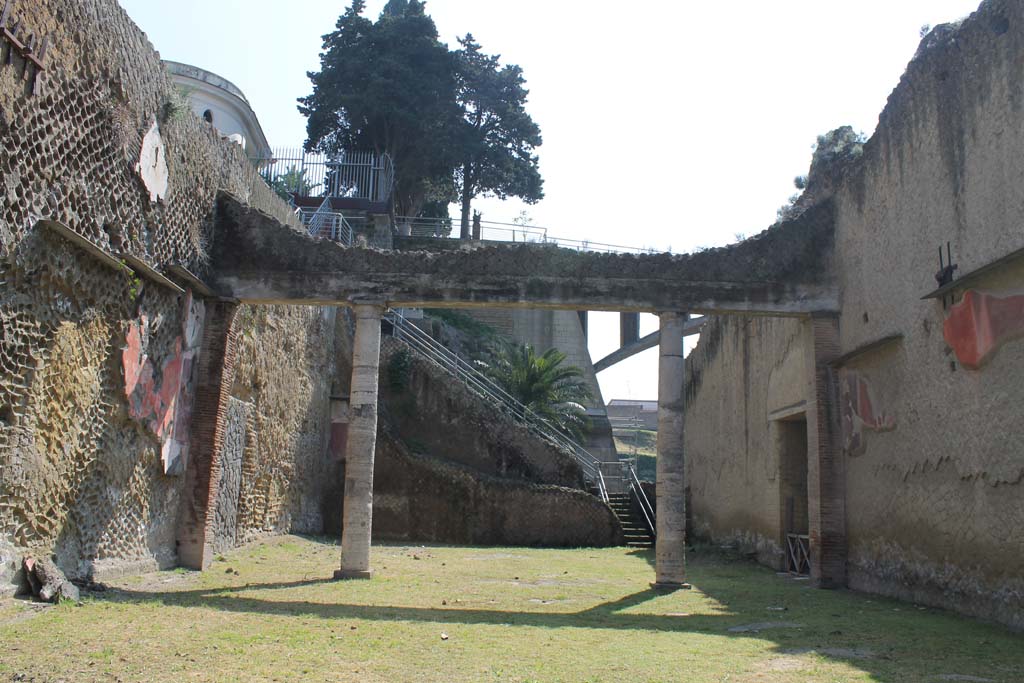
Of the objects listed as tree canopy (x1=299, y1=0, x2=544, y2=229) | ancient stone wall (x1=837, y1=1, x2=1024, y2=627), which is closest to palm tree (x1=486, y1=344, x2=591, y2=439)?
tree canopy (x1=299, y1=0, x2=544, y2=229)

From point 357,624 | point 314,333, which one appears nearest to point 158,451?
point 357,624

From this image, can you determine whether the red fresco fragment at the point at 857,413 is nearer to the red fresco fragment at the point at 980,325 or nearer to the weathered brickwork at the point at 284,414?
the red fresco fragment at the point at 980,325

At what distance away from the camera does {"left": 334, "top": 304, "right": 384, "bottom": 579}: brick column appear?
1124 cm

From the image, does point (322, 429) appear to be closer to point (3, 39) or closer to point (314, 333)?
point (314, 333)

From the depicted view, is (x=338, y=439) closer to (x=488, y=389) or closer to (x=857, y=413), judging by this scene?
(x=488, y=389)

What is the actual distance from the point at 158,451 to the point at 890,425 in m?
8.84

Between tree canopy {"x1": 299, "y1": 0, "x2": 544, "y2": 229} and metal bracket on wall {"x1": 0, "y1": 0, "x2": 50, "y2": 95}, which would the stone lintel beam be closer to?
metal bracket on wall {"x1": 0, "y1": 0, "x2": 50, "y2": 95}

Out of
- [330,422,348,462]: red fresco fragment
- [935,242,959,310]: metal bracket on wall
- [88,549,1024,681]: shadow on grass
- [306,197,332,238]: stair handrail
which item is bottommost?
[88,549,1024,681]: shadow on grass

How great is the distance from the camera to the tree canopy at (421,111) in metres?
32.0

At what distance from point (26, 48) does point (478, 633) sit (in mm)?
6091

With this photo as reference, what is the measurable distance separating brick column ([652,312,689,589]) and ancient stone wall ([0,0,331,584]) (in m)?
6.22

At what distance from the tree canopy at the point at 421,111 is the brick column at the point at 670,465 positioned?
2116 cm

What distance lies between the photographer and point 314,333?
17.8 meters

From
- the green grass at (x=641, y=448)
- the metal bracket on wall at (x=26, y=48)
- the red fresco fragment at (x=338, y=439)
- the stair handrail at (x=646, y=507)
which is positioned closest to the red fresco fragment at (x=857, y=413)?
the stair handrail at (x=646, y=507)
